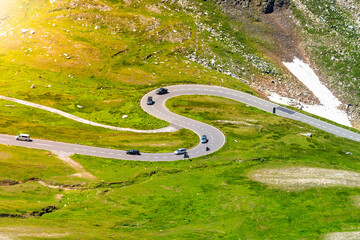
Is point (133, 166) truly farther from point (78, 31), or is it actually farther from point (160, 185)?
point (78, 31)

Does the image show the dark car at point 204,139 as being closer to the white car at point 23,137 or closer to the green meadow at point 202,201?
the green meadow at point 202,201

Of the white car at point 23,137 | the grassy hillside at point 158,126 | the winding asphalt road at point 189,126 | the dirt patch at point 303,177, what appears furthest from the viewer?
the white car at point 23,137

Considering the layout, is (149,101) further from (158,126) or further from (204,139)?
(204,139)

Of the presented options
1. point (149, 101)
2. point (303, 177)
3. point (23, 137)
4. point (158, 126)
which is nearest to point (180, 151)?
point (158, 126)

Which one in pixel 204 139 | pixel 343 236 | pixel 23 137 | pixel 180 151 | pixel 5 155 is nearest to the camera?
pixel 343 236

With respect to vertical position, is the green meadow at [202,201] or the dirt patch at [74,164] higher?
the dirt patch at [74,164]

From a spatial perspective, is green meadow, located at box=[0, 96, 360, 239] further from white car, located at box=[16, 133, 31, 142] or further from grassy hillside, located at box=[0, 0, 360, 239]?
white car, located at box=[16, 133, 31, 142]

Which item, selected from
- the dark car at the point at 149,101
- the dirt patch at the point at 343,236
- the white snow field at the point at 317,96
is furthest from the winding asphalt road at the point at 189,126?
the dirt patch at the point at 343,236
